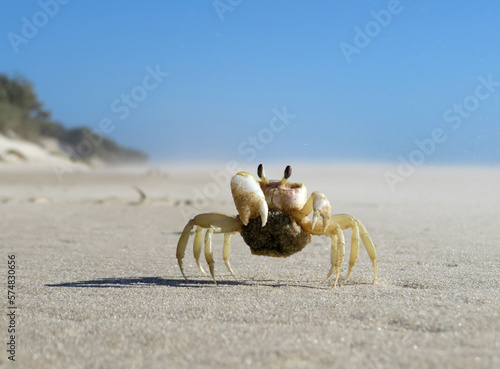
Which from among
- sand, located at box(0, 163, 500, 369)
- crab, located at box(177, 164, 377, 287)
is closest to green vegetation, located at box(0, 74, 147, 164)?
sand, located at box(0, 163, 500, 369)

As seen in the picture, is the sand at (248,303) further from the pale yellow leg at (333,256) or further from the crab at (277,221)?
the crab at (277,221)

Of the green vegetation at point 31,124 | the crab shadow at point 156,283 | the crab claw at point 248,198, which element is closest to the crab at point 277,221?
the crab claw at point 248,198

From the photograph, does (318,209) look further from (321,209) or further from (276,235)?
(276,235)

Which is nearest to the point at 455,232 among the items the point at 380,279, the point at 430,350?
the point at 380,279

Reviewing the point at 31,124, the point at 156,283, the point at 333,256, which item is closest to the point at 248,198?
the point at 333,256

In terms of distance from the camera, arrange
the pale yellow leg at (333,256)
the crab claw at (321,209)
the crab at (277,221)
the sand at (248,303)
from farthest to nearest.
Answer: the pale yellow leg at (333,256) → the crab at (277,221) → the crab claw at (321,209) → the sand at (248,303)

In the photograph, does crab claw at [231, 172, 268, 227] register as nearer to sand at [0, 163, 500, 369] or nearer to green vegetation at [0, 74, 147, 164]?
sand at [0, 163, 500, 369]

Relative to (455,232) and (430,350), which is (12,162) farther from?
(430,350)
